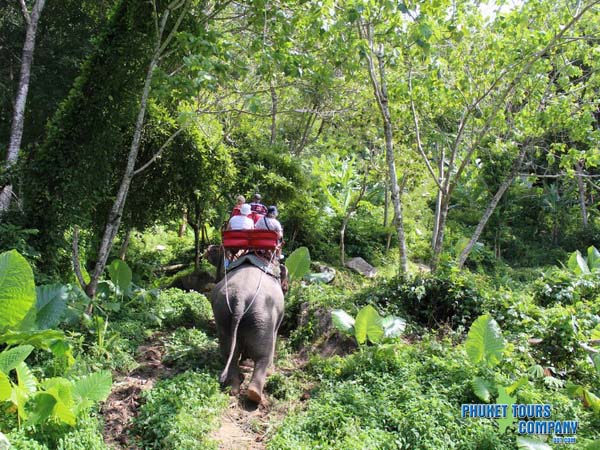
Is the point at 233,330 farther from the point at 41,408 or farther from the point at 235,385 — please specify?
the point at 41,408

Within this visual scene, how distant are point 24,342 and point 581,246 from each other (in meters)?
17.3

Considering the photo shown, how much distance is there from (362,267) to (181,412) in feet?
27.7

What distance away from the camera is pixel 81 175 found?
6.54 m

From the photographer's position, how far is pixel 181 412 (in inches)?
164

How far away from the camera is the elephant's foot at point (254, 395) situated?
476cm

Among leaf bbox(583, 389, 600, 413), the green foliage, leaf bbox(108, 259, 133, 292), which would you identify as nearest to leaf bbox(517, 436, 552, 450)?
leaf bbox(583, 389, 600, 413)

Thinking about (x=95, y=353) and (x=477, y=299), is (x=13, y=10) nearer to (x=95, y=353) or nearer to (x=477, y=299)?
(x=95, y=353)

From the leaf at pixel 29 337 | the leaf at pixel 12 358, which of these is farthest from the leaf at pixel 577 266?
the leaf at pixel 12 358

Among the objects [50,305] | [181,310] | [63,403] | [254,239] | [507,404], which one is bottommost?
[507,404]

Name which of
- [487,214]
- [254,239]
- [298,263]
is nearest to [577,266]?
[487,214]

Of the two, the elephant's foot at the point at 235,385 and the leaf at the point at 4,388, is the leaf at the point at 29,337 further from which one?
the elephant's foot at the point at 235,385

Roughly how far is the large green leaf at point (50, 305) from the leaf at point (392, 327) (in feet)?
10.8

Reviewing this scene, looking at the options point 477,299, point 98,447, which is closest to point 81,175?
point 98,447

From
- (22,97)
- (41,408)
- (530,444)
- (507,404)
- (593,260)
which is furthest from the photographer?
(593,260)
